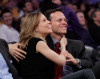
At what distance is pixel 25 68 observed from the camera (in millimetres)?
2807

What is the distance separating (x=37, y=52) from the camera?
2732 mm

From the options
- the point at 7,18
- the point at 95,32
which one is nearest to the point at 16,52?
the point at 7,18

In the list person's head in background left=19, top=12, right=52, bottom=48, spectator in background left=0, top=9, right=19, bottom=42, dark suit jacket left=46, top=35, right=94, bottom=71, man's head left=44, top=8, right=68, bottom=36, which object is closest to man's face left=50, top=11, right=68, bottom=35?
man's head left=44, top=8, right=68, bottom=36

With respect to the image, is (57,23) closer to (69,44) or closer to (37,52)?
(69,44)

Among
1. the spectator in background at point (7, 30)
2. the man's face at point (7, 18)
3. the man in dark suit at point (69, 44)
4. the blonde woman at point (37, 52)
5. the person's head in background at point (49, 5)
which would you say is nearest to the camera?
the blonde woman at point (37, 52)

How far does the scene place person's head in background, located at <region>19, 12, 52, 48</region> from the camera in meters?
2.87

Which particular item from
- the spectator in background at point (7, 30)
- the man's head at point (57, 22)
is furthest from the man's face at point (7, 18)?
the man's head at point (57, 22)

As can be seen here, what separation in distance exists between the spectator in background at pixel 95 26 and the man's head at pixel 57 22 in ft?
6.26

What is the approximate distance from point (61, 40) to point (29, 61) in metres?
0.41

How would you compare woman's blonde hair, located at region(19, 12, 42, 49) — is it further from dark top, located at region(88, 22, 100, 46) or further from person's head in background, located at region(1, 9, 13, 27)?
dark top, located at region(88, 22, 100, 46)

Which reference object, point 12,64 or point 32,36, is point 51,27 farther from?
point 12,64

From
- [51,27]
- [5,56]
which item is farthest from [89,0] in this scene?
[5,56]

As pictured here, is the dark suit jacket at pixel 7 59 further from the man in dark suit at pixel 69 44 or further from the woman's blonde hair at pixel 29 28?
the man in dark suit at pixel 69 44

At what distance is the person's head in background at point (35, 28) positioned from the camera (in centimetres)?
287
